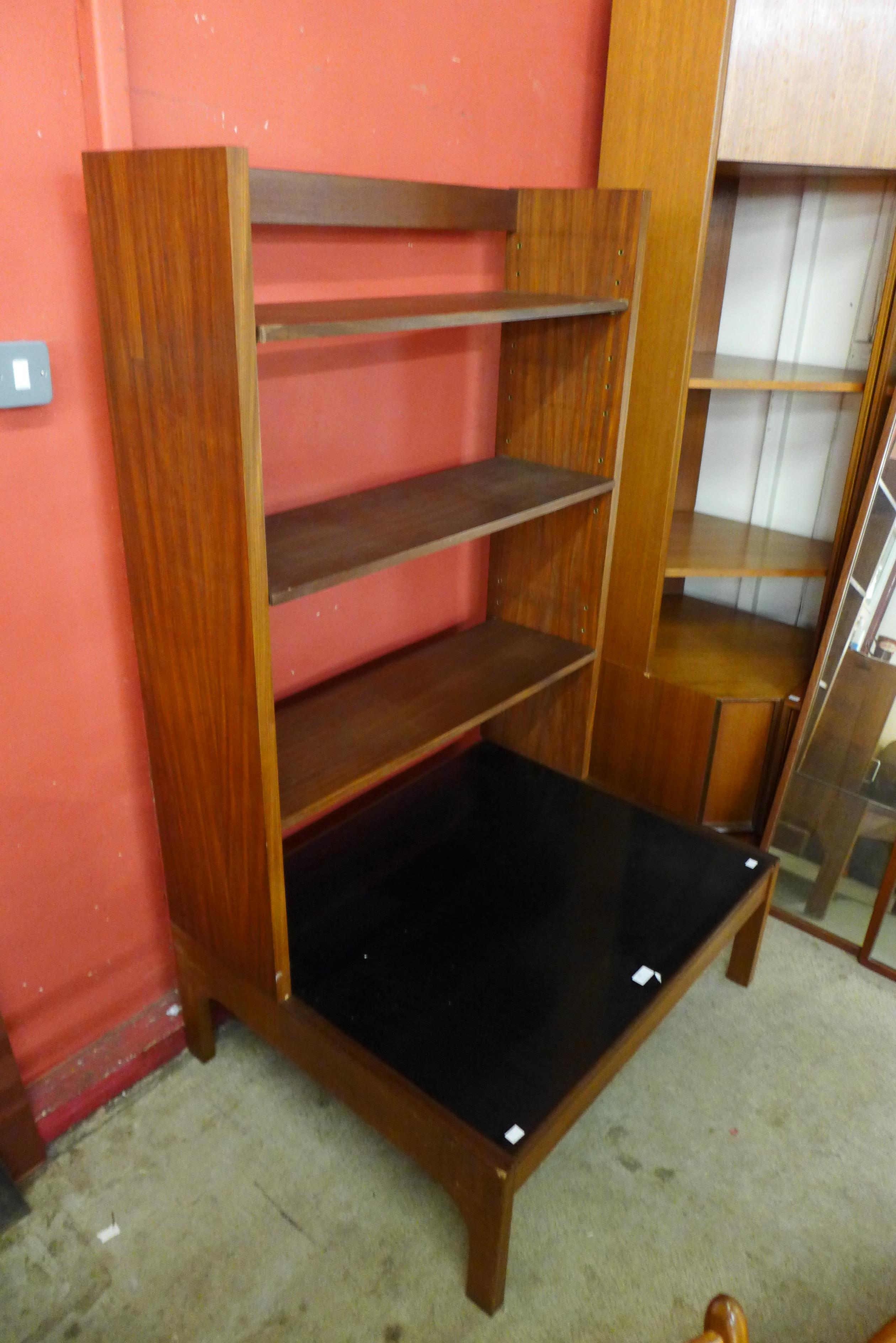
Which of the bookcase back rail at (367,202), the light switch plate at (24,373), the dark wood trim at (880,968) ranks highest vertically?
the bookcase back rail at (367,202)

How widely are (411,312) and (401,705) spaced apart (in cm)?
75

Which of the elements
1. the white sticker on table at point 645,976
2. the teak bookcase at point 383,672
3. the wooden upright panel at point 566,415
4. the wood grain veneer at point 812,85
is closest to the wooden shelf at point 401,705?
the teak bookcase at point 383,672

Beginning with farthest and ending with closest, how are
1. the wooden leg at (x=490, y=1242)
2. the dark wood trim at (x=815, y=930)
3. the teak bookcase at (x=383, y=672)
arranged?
the dark wood trim at (x=815, y=930), the wooden leg at (x=490, y=1242), the teak bookcase at (x=383, y=672)

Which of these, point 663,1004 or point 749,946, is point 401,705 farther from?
point 749,946

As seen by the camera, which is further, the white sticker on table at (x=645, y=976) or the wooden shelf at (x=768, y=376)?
the wooden shelf at (x=768, y=376)

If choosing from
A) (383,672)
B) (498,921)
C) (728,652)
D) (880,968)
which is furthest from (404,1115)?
(728,652)

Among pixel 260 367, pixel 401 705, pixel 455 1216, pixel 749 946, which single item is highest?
pixel 260 367

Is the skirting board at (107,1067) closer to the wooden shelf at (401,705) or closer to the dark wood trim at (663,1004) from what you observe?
the wooden shelf at (401,705)

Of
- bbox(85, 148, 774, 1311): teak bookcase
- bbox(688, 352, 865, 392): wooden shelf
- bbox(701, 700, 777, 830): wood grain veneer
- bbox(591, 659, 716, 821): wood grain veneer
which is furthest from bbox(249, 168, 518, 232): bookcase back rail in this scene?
bbox(701, 700, 777, 830): wood grain veneer

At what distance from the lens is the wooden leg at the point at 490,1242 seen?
128 cm

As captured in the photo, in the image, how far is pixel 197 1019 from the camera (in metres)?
1.78

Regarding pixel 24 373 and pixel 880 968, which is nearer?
pixel 24 373

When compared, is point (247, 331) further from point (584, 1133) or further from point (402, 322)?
point (584, 1133)

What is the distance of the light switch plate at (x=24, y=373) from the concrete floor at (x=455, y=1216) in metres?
1.27
